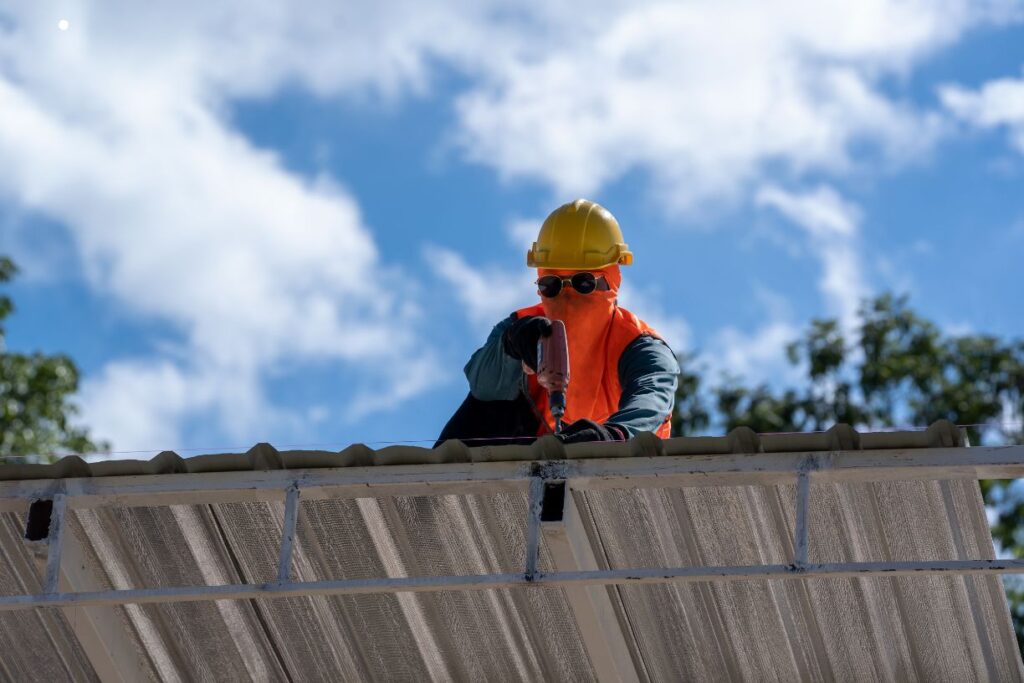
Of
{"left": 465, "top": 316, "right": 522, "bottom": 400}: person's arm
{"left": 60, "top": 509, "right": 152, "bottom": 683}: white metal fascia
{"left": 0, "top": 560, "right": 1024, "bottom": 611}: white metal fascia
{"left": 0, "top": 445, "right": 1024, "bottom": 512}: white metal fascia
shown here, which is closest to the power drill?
{"left": 465, "top": 316, "right": 522, "bottom": 400}: person's arm

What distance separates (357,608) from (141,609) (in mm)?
884

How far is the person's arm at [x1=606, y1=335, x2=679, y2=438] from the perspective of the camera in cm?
718

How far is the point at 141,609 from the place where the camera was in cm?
699

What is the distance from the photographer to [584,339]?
26.2 ft

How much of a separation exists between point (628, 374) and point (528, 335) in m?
0.68

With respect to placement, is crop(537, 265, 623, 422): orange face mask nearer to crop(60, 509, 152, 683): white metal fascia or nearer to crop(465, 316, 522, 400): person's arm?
crop(465, 316, 522, 400): person's arm

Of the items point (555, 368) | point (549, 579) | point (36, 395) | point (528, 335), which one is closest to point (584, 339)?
point (528, 335)

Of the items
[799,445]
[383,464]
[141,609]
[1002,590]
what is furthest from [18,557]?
[1002,590]

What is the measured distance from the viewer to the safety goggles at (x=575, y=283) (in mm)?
8117

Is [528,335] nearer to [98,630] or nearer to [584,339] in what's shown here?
[584,339]

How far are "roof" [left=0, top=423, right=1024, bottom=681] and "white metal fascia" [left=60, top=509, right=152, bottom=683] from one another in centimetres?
1

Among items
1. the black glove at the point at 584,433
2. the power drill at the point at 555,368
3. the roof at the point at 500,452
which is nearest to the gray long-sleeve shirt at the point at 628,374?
the power drill at the point at 555,368

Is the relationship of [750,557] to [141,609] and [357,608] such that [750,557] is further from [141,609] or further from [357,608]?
[141,609]

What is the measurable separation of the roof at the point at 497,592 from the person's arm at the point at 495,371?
1.16 metres
